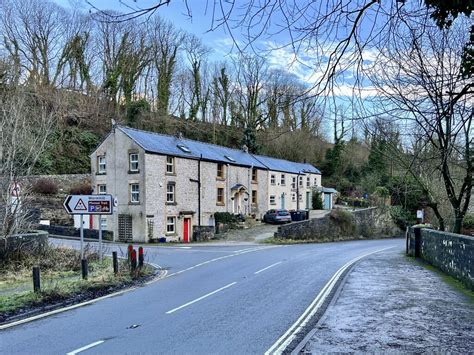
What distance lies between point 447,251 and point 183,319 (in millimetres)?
12197

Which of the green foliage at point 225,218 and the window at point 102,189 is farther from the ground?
the window at point 102,189

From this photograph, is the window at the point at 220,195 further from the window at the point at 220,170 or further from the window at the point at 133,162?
the window at the point at 133,162

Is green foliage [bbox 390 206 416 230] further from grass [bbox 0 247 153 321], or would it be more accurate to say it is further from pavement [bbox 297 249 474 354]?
grass [bbox 0 247 153 321]

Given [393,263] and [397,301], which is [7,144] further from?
[393,263]

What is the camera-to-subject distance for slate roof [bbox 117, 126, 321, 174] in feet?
126

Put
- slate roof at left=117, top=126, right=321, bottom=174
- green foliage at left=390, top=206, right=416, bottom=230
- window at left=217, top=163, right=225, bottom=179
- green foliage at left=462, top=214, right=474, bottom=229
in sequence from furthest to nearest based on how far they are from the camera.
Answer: green foliage at left=390, top=206, right=416, bottom=230, window at left=217, top=163, right=225, bottom=179, green foliage at left=462, top=214, right=474, bottom=229, slate roof at left=117, top=126, right=321, bottom=174

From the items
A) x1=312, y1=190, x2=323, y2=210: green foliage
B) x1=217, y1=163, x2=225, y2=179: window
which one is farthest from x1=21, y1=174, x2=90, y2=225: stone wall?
x1=312, y1=190, x2=323, y2=210: green foliage

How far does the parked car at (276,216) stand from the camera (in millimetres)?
50769

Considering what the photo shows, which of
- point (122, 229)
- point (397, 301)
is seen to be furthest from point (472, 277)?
point (122, 229)

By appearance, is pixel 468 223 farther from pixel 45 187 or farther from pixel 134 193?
pixel 45 187

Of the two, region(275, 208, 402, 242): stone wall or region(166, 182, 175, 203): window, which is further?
region(275, 208, 402, 242): stone wall

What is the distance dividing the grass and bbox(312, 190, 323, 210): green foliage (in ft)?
157

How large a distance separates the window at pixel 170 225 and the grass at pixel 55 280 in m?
18.6

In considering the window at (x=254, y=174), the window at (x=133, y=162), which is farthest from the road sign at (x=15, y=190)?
the window at (x=254, y=174)
